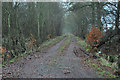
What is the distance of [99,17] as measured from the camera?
14.3 meters

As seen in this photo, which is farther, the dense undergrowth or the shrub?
the shrub

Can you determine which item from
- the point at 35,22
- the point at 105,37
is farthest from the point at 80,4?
the point at 35,22

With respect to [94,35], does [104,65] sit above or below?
below

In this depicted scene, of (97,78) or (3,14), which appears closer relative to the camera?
(97,78)

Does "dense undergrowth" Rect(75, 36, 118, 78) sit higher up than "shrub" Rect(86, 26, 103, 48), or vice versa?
"shrub" Rect(86, 26, 103, 48)

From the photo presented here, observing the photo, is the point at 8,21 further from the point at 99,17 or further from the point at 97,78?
the point at 99,17

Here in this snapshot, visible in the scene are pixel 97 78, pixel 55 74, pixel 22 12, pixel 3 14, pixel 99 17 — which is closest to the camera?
pixel 97 78

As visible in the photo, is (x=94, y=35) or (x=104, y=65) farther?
(x=94, y=35)

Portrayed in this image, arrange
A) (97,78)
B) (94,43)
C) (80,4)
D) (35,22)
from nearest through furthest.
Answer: (97,78), (94,43), (80,4), (35,22)

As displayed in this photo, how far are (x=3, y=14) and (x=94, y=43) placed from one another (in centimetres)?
949

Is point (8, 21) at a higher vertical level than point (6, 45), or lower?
higher

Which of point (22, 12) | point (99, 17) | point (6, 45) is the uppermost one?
point (22, 12)

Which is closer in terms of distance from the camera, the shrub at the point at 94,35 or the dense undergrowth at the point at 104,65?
the dense undergrowth at the point at 104,65

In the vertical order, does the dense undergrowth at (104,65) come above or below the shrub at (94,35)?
below
